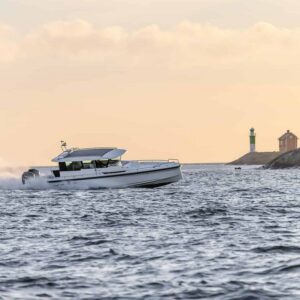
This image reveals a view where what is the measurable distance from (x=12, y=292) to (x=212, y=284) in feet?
13.7

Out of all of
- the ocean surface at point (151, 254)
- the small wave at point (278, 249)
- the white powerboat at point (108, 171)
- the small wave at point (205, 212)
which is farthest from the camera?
the white powerboat at point (108, 171)

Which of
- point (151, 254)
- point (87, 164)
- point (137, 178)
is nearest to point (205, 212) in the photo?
point (151, 254)

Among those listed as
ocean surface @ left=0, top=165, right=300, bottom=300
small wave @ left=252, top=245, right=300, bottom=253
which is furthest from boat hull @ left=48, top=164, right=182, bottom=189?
small wave @ left=252, top=245, right=300, bottom=253

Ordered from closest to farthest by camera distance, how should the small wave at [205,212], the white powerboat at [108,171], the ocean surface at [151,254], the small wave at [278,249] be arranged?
1. the ocean surface at [151,254]
2. the small wave at [278,249]
3. the small wave at [205,212]
4. the white powerboat at [108,171]

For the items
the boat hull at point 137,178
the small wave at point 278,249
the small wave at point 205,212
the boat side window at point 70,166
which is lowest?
the small wave at point 278,249

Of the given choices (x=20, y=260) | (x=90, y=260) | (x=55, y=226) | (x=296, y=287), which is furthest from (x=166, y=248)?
(x=55, y=226)

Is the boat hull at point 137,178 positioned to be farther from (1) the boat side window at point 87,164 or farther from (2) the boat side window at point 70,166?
(2) the boat side window at point 70,166

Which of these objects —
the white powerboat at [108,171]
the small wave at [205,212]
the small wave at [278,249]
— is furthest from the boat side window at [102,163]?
the small wave at [278,249]

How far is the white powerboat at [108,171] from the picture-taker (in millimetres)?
55281

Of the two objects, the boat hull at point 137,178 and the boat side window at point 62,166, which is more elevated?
the boat side window at point 62,166

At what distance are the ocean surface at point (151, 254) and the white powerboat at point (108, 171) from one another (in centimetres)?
1993

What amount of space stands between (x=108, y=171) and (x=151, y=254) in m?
36.3

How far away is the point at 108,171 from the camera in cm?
5528

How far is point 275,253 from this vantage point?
19203 mm
